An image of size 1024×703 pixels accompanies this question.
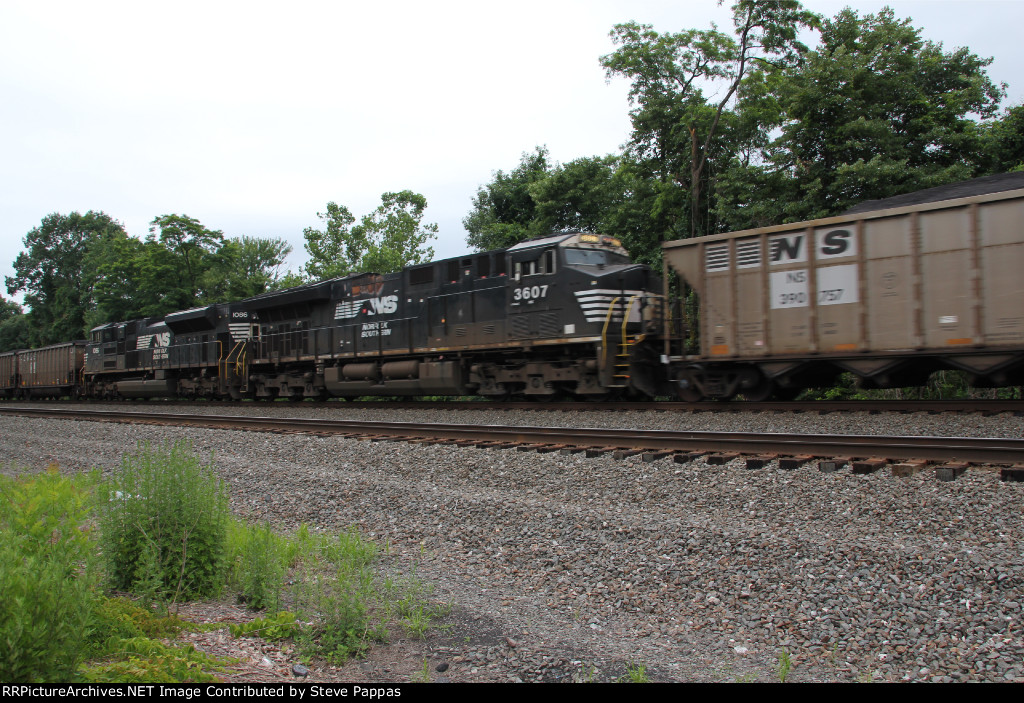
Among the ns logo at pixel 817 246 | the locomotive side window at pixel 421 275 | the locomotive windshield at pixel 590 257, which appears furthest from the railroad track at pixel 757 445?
the locomotive side window at pixel 421 275

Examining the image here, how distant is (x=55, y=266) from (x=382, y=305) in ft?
230

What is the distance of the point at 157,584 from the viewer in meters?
3.61

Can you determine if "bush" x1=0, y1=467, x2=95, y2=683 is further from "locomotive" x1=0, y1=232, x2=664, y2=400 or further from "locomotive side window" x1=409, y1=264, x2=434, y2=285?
"locomotive side window" x1=409, y1=264, x2=434, y2=285

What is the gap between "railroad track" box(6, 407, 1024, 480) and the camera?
5.75m

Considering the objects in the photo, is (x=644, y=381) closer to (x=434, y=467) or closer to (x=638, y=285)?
(x=638, y=285)

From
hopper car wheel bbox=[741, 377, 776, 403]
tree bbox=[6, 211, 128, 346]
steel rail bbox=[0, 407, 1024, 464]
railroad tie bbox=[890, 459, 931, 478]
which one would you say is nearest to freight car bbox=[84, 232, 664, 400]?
hopper car wheel bbox=[741, 377, 776, 403]

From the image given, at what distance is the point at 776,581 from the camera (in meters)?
3.80

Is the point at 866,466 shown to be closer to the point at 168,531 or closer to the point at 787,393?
the point at 168,531

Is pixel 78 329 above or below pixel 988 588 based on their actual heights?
above

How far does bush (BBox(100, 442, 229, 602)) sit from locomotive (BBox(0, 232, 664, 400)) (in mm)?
9668

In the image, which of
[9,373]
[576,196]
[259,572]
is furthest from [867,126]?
[9,373]

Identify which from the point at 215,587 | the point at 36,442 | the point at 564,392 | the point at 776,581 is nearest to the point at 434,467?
the point at 215,587

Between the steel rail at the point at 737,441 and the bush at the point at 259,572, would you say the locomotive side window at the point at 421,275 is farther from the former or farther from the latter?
the bush at the point at 259,572

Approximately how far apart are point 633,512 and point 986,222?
8206 mm
